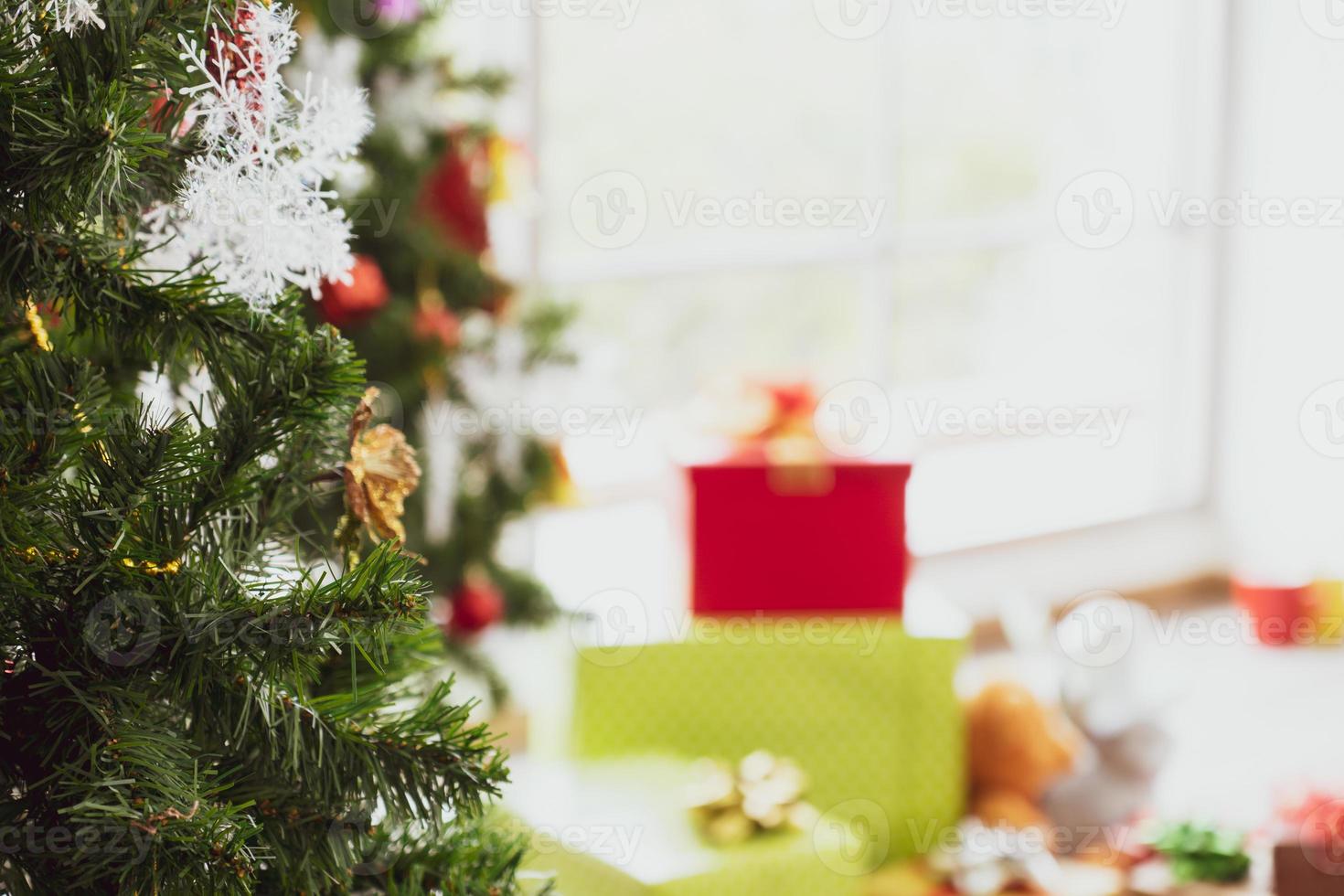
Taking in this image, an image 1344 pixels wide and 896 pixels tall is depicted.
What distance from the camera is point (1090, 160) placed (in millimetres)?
3660

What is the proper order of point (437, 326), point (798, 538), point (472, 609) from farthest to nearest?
point (798, 538) < point (472, 609) < point (437, 326)

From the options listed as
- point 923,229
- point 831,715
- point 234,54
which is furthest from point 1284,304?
point 234,54

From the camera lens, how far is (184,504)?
494mm

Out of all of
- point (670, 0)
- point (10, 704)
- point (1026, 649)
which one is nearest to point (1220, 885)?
point (1026, 649)

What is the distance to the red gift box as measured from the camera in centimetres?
247

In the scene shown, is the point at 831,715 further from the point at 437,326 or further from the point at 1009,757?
the point at 437,326

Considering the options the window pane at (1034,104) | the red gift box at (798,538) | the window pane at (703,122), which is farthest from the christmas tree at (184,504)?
the window pane at (1034,104)

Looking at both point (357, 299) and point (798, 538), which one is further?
point (798, 538)

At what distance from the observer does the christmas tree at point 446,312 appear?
1748mm

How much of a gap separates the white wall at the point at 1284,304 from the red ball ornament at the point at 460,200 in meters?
2.38

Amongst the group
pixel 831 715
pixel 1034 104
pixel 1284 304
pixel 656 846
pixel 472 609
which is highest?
pixel 1034 104

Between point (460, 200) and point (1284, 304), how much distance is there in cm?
258

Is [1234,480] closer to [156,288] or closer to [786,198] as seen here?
[786,198]

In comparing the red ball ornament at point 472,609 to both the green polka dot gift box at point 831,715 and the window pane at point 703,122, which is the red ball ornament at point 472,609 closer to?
the green polka dot gift box at point 831,715
